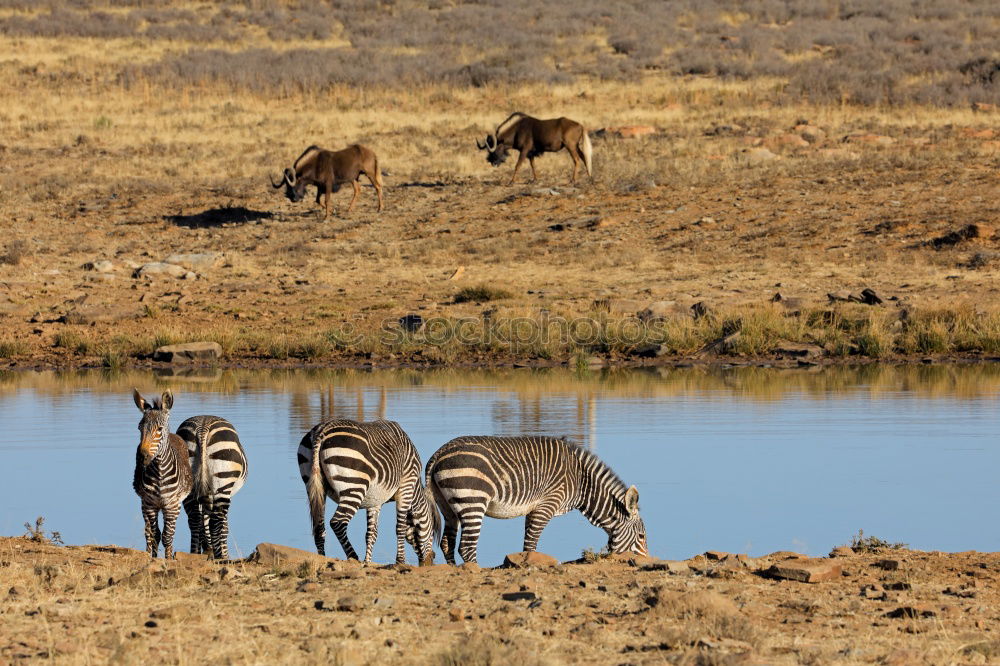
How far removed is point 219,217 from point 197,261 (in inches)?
154

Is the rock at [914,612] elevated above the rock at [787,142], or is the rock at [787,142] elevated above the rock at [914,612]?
the rock at [787,142]

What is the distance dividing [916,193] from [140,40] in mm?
34423

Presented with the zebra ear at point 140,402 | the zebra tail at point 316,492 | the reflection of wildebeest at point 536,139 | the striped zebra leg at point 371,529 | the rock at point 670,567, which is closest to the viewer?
the rock at point 670,567

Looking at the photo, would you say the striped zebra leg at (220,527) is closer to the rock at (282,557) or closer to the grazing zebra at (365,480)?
the grazing zebra at (365,480)

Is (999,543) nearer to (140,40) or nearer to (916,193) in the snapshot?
(916,193)

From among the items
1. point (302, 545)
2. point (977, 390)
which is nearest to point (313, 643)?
point (302, 545)

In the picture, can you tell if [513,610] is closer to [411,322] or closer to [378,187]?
[411,322]

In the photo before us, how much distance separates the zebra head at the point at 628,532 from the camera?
10.6 m

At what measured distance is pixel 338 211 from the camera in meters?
33.5

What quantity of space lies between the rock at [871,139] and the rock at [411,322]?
15.7 meters

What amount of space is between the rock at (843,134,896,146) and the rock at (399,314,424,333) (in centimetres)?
1574

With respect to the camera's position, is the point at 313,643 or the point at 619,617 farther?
the point at 619,617

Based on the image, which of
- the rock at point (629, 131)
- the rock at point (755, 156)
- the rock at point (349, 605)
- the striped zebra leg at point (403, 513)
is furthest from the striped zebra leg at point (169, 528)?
the rock at point (629, 131)

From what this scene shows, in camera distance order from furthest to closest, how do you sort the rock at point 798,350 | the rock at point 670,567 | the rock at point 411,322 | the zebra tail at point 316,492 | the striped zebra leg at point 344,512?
1. the rock at point 411,322
2. the rock at point 798,350
3. the striped zebra leg at point 344,512
4. the zebra tail at point 316,492
5. the rock at point 670,567
